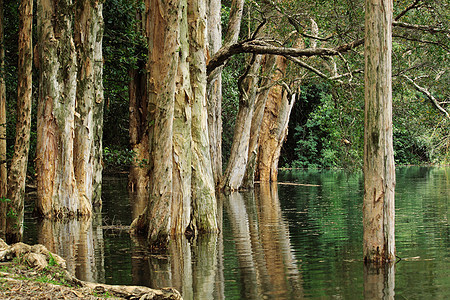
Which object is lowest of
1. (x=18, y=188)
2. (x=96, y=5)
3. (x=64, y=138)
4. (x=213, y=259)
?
(x=213, y=259)

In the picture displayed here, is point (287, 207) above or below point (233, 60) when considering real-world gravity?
below

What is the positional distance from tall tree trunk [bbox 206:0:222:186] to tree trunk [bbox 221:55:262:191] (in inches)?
22.5

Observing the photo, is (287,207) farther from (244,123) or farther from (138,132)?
(138,132)

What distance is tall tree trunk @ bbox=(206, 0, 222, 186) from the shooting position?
67.9 feet

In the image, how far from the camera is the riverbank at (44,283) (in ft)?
20.0

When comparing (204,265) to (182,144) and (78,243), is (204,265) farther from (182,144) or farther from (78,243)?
(78,243)

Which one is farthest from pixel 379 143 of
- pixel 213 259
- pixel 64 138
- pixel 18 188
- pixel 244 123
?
pixel 244 123

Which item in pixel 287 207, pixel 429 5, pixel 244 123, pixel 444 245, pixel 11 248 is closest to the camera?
pixel 11 248

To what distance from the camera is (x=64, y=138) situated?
15031mm

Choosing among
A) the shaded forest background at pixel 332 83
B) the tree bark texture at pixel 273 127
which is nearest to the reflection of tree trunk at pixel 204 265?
the shaded forest background at pixel 332 83

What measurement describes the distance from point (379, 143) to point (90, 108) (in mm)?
9946

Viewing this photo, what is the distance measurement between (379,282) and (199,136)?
6.03m

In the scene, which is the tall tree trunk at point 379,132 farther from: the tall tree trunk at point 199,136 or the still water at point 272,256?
the tall tree trunk at point 199,136

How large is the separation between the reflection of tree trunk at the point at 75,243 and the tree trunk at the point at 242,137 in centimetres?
1124
